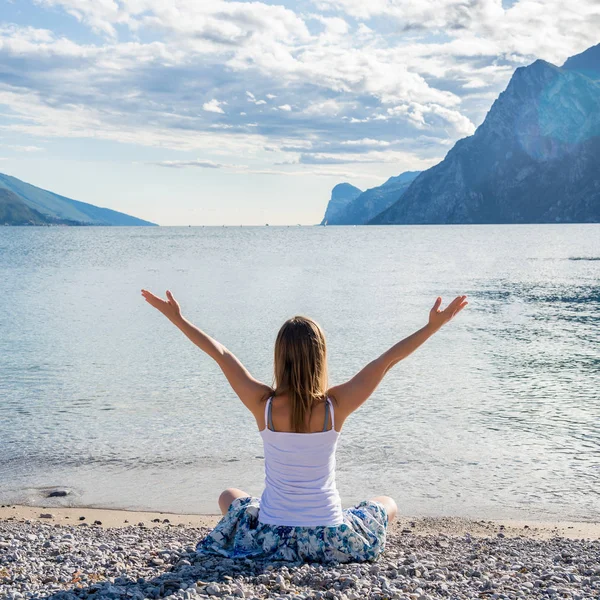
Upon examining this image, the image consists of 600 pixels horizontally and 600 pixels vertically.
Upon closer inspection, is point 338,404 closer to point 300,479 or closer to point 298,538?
point 300,479

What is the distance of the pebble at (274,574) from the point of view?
5719 mm

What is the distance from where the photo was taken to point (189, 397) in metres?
18.2

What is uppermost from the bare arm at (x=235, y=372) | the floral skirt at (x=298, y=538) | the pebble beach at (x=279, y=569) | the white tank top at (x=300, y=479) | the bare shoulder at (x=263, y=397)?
the bare arm at (x=235, y=372)

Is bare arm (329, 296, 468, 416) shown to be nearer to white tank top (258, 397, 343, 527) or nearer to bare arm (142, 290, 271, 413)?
white tank top (258, 397, 343, 527)

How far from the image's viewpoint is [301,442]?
5.80 metres

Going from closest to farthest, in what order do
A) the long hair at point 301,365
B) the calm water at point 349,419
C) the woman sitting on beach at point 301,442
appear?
the long hair at point 301,365, the woman sitting on beach at point 301,442, the calm water at point 349,419

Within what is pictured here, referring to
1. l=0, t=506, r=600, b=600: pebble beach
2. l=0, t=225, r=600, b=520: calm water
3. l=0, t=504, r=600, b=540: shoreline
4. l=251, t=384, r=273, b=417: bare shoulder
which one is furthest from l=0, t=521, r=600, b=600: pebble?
l=0, t=225, r=600, b=520: calm water

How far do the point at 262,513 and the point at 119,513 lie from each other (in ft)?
17.2

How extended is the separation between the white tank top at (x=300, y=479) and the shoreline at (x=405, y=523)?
3.86 m

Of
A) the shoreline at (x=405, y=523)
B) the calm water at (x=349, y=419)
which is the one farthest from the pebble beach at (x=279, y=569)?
the calm water at (x=349, y=419)

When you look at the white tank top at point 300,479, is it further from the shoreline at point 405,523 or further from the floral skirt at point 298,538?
the shoreline at point 405,523

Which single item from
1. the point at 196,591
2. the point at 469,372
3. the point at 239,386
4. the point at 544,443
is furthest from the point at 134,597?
the point at 469,372

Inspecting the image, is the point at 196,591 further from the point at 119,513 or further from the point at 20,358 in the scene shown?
the point at 20,358

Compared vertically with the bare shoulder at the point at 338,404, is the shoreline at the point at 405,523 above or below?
below
